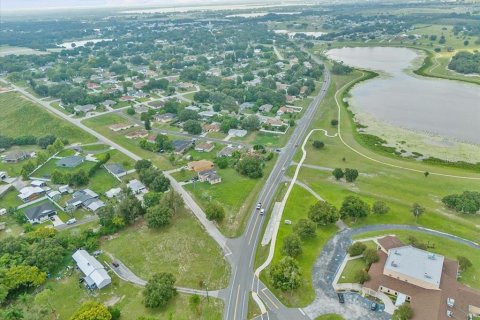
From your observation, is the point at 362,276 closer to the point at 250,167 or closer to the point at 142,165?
the point at 250,167

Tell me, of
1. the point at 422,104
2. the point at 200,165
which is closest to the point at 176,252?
the point at 200,165

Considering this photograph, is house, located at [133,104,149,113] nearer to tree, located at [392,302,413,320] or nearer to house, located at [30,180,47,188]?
house, located at [30,180,47,188]

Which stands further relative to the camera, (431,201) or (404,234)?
(431,201)

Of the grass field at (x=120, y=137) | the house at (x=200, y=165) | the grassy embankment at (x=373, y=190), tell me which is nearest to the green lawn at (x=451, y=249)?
the grassy embankment at (x=373, y=190)

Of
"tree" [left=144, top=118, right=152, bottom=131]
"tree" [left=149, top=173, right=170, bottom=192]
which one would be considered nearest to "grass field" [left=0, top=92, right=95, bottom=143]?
"tree" [left=144, top=118, right=152, bottom=131]

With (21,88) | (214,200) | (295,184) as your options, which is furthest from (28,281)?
(21,88)

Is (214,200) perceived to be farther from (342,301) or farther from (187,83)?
(187,83)
